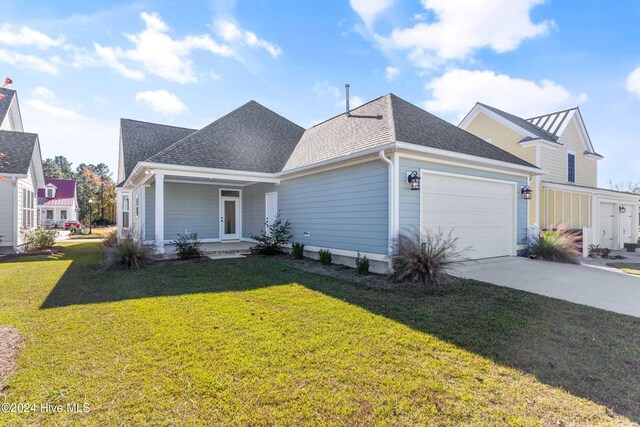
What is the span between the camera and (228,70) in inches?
468

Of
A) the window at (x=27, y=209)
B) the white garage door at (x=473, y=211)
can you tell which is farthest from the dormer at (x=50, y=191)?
the white garage door at (x=473, y=211)

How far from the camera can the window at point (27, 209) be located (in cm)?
1385

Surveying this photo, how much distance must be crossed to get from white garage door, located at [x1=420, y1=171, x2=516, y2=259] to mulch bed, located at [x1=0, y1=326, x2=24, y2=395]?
7.37 m

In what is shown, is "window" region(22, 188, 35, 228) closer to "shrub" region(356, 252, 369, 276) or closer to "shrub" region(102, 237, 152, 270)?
"shrub" region(102, 237, 152, 270)

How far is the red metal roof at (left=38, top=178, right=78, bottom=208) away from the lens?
112 feet

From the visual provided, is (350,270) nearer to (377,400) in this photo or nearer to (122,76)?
(377,400)

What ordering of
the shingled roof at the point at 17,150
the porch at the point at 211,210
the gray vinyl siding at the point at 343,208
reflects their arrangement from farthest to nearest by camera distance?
the porch at the point at 211,210 < the shingled roof at the point at 17,150 < the gray vinyl siding at the point at 343,208

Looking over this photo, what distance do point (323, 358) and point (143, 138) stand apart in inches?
634

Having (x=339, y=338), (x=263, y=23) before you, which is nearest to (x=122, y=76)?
(x=263, y=23)

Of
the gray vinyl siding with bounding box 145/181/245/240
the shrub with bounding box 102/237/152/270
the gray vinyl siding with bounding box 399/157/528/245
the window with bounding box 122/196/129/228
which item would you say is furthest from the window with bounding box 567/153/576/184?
the window with bounding box 122/196/129/228

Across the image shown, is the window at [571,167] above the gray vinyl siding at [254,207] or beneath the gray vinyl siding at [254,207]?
above

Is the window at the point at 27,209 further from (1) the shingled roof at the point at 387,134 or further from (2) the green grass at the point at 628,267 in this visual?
(2) the green grass at the point at 628,267

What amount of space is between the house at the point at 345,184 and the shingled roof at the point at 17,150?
342cm

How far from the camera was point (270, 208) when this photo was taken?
12.5 m
